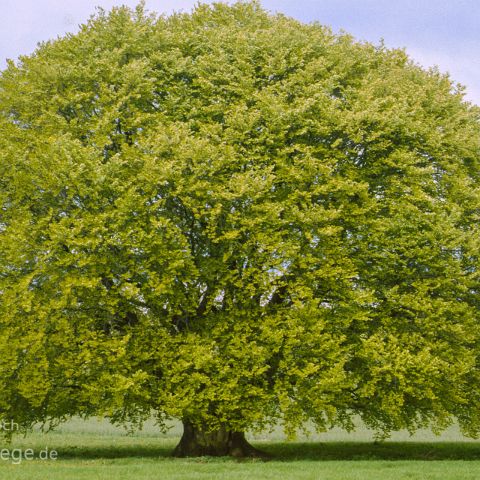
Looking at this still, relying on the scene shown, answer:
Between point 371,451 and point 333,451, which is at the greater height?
point 333,451

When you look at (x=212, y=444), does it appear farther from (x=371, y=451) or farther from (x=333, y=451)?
(x=371, y=451)

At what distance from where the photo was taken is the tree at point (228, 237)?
22.8 metres

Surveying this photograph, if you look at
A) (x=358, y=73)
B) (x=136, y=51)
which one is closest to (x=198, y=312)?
(x=136, y=51)

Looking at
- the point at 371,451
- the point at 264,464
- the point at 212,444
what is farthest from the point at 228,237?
the point at 371,451

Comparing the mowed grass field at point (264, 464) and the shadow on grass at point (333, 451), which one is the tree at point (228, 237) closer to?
the mowed grass field at point (264, 464)

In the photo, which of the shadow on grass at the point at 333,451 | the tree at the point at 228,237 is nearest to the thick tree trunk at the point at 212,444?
the tree at the point at 228,237

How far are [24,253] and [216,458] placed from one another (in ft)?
34.4

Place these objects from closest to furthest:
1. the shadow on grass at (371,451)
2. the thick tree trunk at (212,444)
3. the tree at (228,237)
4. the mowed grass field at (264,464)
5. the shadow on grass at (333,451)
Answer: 1. the mowed grass field at (264,464)
2. the tree at (228,237)
3. the thick tree trunk at (212,444)
4. the shadow on grass at (333,451)
5. the shadow on grass at (371,451)

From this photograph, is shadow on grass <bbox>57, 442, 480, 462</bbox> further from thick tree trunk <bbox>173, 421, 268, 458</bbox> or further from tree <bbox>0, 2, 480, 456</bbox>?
tree <bbox>0, 2, 480, 456</bbox>

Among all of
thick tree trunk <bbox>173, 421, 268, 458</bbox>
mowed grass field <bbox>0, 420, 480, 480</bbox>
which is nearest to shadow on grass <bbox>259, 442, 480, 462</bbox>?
mowed grass field <bbox>0, 420, 480, 480</bbox>

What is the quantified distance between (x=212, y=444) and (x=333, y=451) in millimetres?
8845

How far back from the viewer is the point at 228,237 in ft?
73.7

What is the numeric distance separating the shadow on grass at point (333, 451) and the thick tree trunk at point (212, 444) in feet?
3.83

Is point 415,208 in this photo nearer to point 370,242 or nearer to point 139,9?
point 370,242
